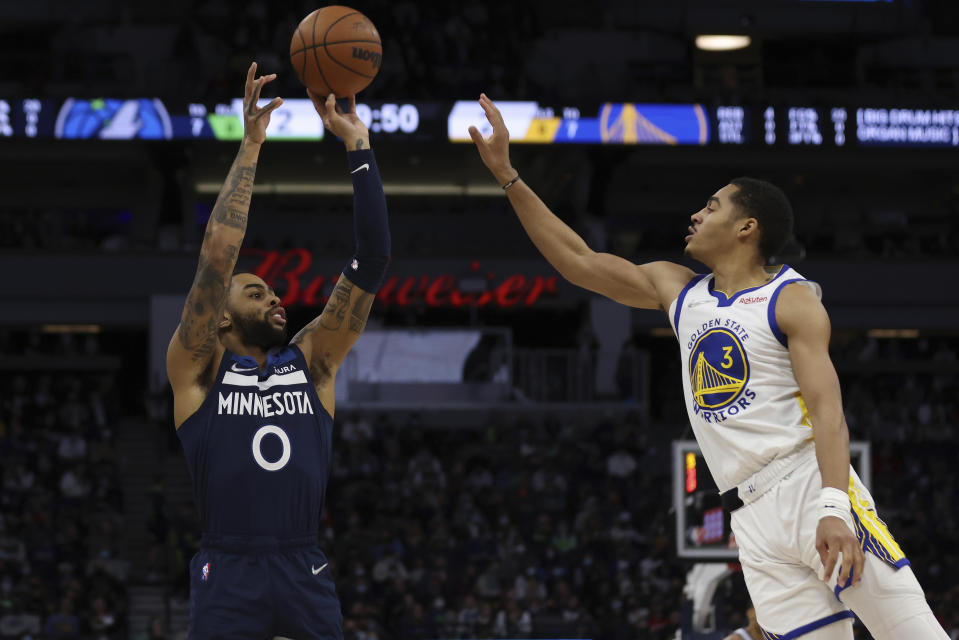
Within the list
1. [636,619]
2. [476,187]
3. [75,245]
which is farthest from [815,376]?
[476,187]

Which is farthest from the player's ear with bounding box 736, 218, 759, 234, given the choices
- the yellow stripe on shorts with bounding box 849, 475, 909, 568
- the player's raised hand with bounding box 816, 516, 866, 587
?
the player's raised hand with bounding box 816, 516, 866, 587

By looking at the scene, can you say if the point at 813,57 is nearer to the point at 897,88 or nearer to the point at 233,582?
the point at 897,88

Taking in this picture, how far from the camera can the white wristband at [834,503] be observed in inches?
152

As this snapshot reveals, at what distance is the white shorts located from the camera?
4035 millimetres

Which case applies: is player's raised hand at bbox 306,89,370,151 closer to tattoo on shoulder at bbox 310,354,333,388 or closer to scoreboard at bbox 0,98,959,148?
tattoo on shoulder at bbox 310,354,333,388

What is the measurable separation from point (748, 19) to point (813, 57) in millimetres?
2459

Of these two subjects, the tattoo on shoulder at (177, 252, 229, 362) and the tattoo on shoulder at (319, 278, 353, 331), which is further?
the tattoo on shoulder at (319, 278, 353, 331)

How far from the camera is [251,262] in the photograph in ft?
86.1

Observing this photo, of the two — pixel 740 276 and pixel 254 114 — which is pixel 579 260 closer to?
pixel 740 276

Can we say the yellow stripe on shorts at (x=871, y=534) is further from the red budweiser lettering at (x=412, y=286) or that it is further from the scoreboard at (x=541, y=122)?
the red budweiser lettering at (x=412, y=286)

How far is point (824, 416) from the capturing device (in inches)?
159

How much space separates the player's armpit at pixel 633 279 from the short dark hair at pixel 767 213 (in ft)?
1.13

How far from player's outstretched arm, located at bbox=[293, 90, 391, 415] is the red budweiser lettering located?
69.3 ft

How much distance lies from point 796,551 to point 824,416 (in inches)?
17.6
